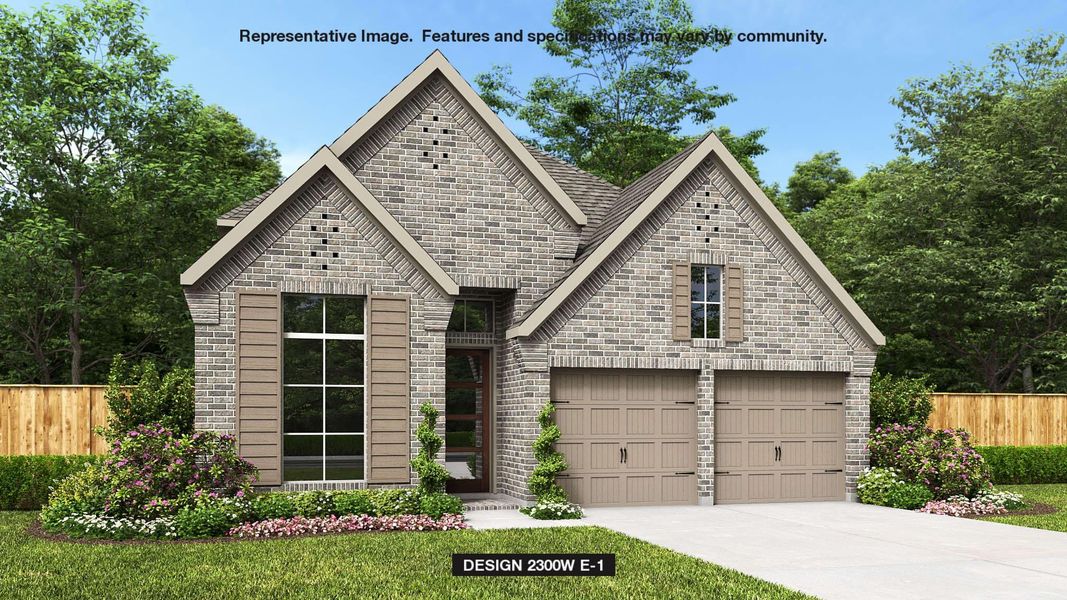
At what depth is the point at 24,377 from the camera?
96.4 feet

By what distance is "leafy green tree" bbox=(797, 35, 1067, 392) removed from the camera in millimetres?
30609

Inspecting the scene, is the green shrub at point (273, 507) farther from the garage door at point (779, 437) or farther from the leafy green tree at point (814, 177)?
the leafy green tree at point (814, 177)

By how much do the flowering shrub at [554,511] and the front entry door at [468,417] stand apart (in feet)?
8.72

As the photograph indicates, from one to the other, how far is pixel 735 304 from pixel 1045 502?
6.91 m

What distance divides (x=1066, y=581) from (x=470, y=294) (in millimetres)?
10662

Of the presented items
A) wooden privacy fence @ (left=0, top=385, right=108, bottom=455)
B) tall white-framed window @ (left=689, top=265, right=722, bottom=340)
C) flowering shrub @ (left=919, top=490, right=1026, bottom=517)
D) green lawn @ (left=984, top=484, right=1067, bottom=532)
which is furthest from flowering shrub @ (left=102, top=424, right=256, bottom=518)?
green lawn @ (left=984, top=484, right=1067, bottom=532)

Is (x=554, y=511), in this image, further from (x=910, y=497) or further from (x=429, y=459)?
(x=910, y=497)

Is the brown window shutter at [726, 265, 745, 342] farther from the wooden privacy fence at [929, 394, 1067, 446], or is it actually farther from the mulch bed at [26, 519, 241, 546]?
the mulch bed at [26, 519, 241, 546]

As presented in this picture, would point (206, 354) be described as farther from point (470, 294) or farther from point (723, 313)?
point (723, 313)

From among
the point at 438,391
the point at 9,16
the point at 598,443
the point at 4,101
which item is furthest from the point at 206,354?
the point at 9,16

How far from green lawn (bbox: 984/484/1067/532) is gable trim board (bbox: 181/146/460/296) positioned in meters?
9.56

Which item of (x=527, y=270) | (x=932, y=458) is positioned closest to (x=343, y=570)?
(x=527, y=270)

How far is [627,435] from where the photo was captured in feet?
55.7

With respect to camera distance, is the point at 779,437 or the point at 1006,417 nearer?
the point at 779,437
